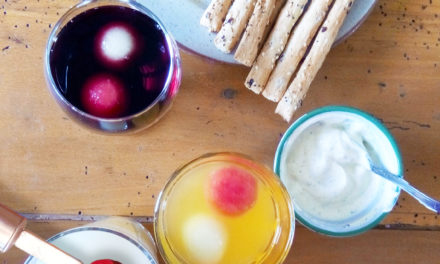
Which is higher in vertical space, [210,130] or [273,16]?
[273,16]

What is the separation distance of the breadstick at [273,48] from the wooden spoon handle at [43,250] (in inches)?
10.9

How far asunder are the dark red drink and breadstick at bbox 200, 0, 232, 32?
0.07 metres

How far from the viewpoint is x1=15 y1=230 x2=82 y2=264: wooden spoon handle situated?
62cm

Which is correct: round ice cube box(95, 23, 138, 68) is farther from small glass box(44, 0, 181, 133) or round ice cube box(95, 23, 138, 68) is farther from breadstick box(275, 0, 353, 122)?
breadstick box(275, 0, 353, 122)

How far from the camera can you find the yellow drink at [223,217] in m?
0.69

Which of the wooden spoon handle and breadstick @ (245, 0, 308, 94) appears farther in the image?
breadstick @ (245, 0, 308, 94)

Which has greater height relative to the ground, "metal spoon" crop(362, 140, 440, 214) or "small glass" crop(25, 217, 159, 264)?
"metal spoon" crop(362, 140, 440, 214)

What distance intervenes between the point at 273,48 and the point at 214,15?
8cm

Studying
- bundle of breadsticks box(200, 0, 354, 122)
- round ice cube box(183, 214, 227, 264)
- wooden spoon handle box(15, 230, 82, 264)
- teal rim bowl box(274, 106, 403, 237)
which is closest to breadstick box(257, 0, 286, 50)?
bundle of breadsticks box(200, 0, 354, 122)

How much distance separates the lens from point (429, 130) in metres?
0.78

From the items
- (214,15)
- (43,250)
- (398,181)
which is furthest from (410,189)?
(43,250)

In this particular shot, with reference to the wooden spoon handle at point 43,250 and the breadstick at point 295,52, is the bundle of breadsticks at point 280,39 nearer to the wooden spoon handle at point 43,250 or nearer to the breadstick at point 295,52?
the breadstick at point 295,52

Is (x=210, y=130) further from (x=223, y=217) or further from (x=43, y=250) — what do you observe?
(x=43, y=250)

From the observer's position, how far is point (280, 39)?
2.43ft
